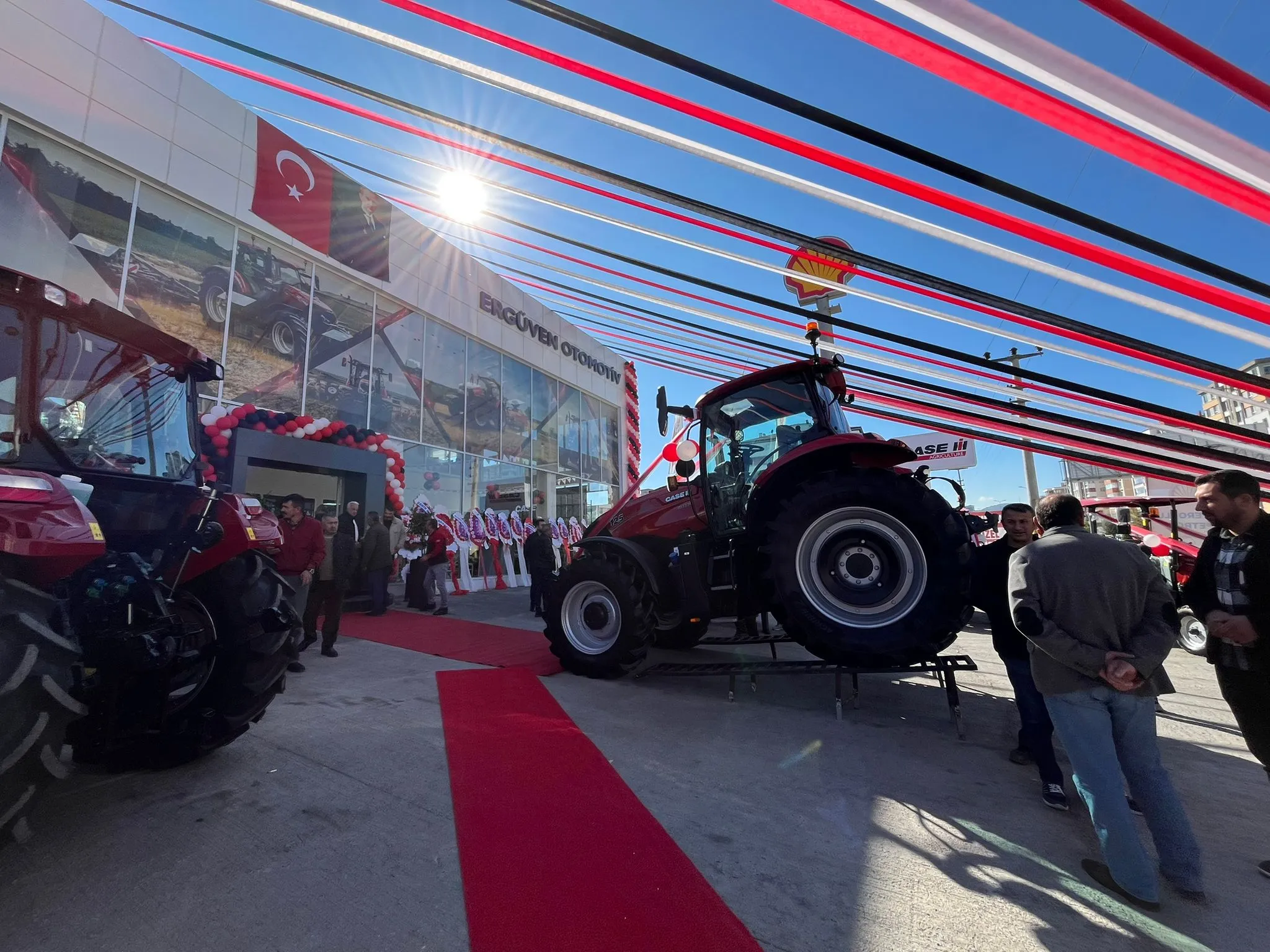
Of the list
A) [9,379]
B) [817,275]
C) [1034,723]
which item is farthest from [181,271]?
[1034,723]

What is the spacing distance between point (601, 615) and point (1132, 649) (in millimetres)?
3510

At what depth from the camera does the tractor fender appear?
4.43 meters

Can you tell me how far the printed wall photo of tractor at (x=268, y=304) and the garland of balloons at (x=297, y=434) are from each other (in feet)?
4.41

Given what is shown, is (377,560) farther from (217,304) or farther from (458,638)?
(217,304)

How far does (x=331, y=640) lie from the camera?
5516mm

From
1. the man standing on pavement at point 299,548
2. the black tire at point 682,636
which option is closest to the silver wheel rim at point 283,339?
the man standing on pavement at point 299,548

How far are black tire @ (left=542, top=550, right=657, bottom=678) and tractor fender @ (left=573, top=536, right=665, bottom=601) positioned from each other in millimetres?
58

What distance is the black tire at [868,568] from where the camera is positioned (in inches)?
122

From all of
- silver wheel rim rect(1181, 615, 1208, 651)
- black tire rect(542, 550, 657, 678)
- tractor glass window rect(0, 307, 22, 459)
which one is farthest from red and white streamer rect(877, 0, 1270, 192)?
silver wheel rim rect(1181, 615, 1208, 651)

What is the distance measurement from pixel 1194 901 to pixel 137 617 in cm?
418

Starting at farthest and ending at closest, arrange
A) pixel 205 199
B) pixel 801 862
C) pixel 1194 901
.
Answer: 1. pixel 205 199
2. pixel 801 862
3. pixel 1194 901

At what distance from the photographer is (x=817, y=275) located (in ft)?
23.8

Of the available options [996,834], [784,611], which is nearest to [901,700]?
[784,611]

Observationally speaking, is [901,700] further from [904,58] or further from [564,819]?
[904,58]
